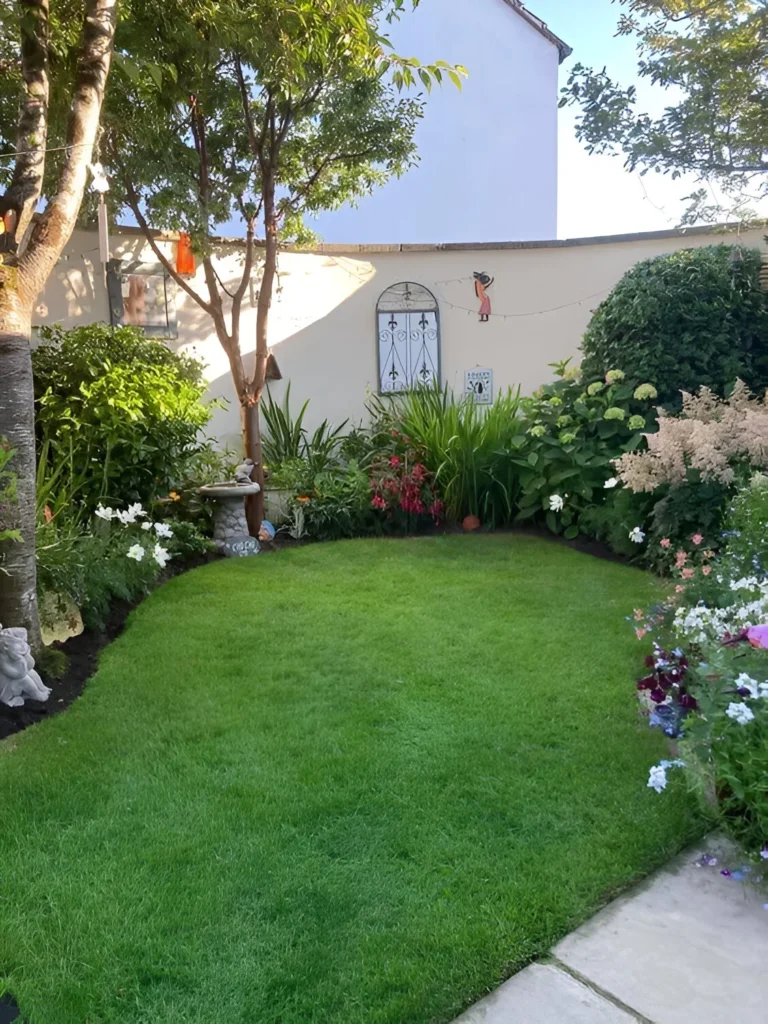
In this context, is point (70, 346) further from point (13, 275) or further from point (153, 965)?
point (153, 965)

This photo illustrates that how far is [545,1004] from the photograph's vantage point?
139 centimetres

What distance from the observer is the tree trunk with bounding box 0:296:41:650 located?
2.70 metres

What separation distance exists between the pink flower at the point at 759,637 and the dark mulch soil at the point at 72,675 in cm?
236

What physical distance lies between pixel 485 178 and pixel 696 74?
258 inches

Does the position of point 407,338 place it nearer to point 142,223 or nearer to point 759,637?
point 142,223

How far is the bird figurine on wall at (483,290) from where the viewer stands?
267 inches

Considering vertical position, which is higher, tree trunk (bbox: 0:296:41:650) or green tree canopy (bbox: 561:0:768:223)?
green tree canopy (bbox: 561:0:768:223)

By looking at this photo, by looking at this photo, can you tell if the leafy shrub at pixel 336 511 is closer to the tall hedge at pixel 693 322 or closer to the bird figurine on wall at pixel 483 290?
the tall hedge at pixel 693 322

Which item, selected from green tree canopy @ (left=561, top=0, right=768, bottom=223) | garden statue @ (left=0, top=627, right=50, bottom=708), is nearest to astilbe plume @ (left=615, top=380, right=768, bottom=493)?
green tree canopy @ (left=561, top=0, right=768, bottom=223)

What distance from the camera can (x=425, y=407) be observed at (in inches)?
233

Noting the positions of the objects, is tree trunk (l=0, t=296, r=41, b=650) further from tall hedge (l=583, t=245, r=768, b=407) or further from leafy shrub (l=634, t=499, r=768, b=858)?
tall hedge (l=583, t=245, r=768, b=407)

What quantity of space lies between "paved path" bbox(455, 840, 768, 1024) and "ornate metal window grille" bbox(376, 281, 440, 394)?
552 centimetres

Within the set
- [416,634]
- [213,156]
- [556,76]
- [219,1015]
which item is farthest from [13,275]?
[556,76]

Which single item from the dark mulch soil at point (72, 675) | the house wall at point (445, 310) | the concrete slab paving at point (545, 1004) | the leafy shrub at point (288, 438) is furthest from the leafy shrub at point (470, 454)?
the concrete slab paving at point (545, 1004)
